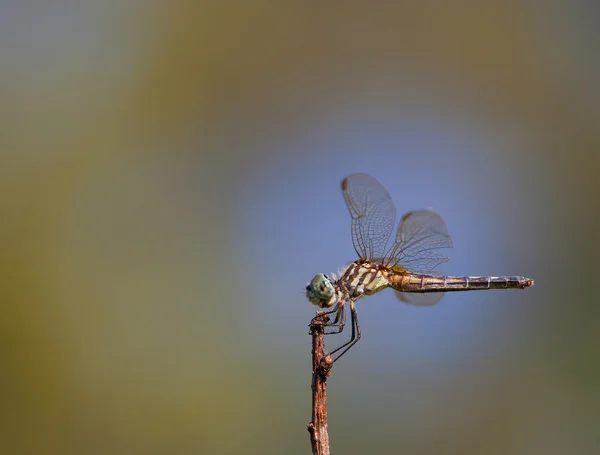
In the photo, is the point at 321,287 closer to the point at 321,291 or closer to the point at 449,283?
the point at 321,291

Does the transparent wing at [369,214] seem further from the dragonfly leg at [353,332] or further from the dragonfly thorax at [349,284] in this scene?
the dragonfly leg at [353,332]

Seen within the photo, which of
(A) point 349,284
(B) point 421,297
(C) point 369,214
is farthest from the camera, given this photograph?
(B) point 421,297

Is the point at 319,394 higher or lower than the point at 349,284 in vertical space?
lower

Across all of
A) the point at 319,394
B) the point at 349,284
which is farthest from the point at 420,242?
the point at 319,394

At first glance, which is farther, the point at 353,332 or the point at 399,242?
the point at 399,242

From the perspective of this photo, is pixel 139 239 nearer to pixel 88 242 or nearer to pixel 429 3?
pixel 88 242

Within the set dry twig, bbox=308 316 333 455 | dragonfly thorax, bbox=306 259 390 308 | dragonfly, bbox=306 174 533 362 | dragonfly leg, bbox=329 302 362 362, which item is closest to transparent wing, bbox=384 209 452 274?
dragonfly, bbox=306 174 533 362
